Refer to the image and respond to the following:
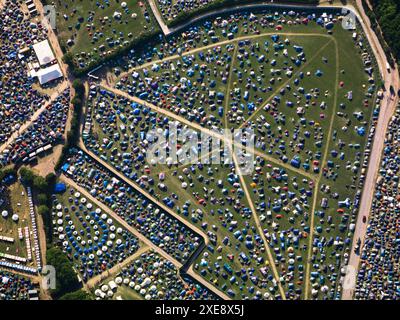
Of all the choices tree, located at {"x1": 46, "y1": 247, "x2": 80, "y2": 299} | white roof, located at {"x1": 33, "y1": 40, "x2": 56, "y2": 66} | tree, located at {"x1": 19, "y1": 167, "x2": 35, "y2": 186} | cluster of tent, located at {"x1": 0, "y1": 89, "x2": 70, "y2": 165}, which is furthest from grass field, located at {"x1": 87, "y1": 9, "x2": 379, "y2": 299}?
tree, located at {"x1": 46, "y1": 247, "x2": 80, "y2": 299}

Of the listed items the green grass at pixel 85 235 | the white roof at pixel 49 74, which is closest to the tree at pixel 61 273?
the green grass at pixel 85 235

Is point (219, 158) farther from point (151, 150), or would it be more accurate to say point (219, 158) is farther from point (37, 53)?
point (37, 53)

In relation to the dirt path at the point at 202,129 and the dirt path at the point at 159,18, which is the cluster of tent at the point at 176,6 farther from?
the dirt path at the point at 202,129

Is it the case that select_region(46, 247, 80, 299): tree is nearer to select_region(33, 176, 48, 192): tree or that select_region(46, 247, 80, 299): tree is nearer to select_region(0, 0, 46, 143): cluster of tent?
select_region(33, 176, 48, 192): tree
